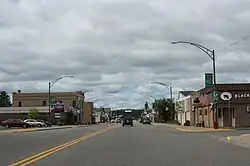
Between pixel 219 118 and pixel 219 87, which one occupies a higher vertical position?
pixel 219 87

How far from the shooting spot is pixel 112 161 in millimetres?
A: 16875

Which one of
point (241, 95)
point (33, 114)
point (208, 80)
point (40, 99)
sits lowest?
point (33, 114)

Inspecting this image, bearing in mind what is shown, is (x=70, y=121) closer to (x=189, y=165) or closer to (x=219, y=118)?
(x=219, y=118)

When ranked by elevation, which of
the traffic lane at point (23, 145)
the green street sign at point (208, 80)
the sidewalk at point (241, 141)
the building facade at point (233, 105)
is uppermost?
the green street sign at point (208, 80)

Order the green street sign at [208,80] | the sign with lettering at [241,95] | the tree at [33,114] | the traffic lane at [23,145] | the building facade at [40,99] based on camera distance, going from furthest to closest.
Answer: the building facade at [40,99]
the tree at [33,114]
the sign with lettering at [241,95]
the green street sign at [208,80]
the traffic lane at [23,145]

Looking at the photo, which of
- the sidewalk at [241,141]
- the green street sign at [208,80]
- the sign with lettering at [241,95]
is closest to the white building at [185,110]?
the sign with lettering at [241,95]

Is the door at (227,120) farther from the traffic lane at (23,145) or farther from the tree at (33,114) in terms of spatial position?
the tree at (33,114)

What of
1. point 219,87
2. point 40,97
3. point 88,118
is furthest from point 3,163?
point 88,118

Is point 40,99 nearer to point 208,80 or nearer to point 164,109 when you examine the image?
point 164,109

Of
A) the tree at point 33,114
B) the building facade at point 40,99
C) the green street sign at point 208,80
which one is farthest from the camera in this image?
the building facade at point 40,99

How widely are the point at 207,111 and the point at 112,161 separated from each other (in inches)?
2181

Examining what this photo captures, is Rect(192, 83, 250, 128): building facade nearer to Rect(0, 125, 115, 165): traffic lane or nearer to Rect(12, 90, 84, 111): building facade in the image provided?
Rect(0, 125, 115, 165): traffic lane

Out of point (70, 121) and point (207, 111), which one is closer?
point (207, 111)

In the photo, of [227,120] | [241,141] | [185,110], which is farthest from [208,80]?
[185,110]
